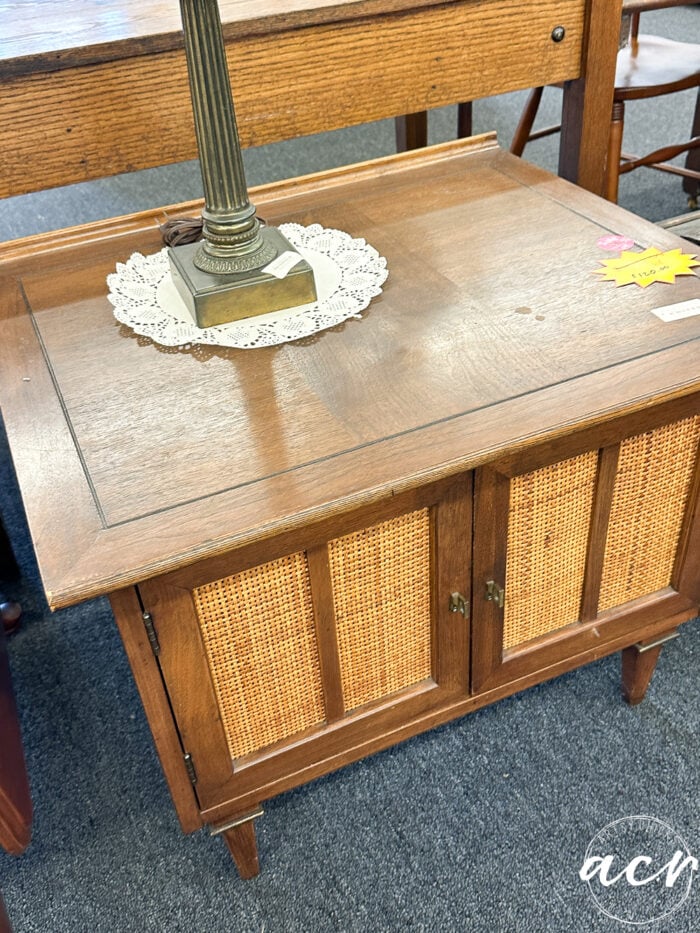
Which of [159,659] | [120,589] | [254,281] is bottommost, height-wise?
[159,659]

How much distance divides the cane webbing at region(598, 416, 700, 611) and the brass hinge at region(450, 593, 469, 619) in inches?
7.9

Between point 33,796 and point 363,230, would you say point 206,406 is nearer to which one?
point 363,230

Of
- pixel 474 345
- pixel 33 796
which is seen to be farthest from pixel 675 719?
pixel 33 796

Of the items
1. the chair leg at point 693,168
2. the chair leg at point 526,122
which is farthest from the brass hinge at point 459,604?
the chair leg at point 693,168

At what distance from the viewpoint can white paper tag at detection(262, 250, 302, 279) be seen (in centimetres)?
100

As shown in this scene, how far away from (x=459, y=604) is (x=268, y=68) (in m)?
0.77

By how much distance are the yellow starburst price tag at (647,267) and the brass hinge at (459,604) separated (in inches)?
16.2

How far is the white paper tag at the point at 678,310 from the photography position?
94 centimetres

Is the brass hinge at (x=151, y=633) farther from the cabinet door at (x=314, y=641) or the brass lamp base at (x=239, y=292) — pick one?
the brass lamp base at (x=239, y=292)

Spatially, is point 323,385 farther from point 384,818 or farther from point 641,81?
point 641,81

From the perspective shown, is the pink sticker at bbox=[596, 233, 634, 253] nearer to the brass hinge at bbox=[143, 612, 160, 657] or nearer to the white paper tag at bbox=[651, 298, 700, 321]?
the white paper tag at bbox=[651, 298, 700, 321]

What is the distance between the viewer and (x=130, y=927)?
3.58ft

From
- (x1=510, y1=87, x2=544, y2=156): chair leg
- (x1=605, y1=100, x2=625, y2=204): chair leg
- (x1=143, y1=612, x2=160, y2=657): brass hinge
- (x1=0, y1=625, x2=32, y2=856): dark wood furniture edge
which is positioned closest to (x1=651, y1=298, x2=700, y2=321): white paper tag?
(x1=143, y1=612, x2=160, y2=657): brass hinge

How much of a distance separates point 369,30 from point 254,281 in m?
0.46
